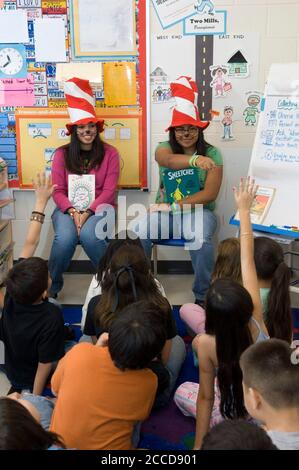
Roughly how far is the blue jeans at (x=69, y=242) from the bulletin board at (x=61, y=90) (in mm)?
583

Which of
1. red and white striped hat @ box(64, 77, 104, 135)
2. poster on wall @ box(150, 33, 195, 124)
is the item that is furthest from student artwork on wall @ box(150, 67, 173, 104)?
red and white striped hat @ box(64, 77, 104, 135)

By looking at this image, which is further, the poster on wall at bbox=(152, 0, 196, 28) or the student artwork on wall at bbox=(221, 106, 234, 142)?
the student artwork on wall at bbox=(221, 106, 234, 142)

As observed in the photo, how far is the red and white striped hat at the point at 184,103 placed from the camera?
123 inches

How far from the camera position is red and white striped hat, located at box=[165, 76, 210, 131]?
3.13 m

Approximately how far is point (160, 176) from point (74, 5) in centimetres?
124

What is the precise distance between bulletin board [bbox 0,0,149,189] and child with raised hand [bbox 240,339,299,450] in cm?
236

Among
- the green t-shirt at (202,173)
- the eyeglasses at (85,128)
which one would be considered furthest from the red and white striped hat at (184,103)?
the eyeglasses at (85,128)

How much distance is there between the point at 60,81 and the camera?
3.39 meters

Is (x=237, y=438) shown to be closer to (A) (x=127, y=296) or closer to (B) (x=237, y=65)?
(A) (x=127, y=296)

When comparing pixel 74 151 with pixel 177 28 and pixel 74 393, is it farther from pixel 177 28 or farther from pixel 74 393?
pixel 74 393

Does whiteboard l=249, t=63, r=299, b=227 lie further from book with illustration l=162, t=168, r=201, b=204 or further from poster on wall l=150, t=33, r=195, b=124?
poster on wall l=150, t=33, r=195, b=124

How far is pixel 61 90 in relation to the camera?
3463 mm
